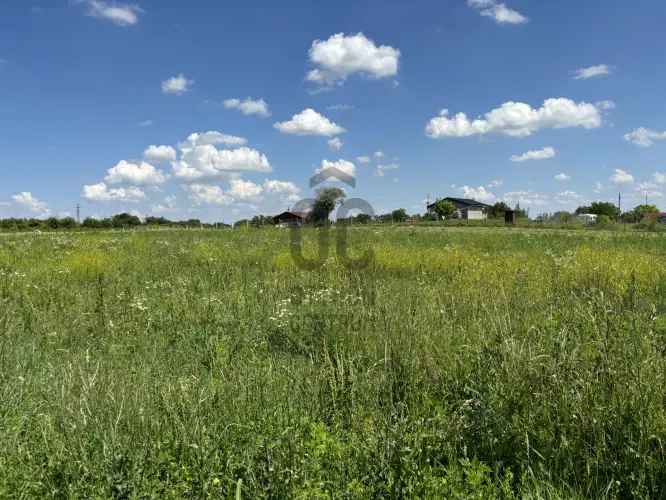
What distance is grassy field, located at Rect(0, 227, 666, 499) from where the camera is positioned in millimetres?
2172

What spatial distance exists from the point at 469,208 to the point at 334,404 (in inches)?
3670

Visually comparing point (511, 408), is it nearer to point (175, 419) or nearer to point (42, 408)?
point (175, 419)

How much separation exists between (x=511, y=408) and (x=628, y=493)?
2.34 ft

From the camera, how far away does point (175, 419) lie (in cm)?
255

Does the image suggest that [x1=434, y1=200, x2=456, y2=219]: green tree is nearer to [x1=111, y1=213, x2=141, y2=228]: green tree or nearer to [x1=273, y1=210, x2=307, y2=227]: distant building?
[x1=273, y1=210, x2=307, y2=227]: distant building

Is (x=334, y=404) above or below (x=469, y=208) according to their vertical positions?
below

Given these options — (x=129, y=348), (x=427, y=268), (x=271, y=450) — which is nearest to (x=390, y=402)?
(x=271, y=450)

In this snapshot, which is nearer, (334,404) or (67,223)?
(334,404)

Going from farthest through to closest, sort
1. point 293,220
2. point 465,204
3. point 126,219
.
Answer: point 465,204
point 126,219
point 293,220

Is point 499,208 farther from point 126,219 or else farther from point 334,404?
point 334,404

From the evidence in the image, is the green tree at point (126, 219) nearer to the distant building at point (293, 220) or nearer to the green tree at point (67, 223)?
the green tree at point (67, 223)

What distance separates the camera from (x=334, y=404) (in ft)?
9.70

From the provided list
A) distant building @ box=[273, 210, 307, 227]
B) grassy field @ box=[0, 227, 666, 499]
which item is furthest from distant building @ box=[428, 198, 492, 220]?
grassy field @ box=[0, 227, 666, 499]

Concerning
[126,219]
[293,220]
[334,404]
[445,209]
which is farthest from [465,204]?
[334,404]
